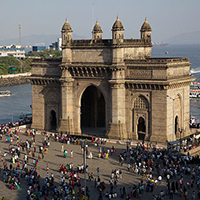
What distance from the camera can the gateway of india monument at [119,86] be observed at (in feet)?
168

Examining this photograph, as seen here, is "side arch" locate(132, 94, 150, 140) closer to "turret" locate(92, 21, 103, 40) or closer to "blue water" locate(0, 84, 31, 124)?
"turret" locate(92, 21, 103, 40)

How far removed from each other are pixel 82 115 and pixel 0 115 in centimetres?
2753

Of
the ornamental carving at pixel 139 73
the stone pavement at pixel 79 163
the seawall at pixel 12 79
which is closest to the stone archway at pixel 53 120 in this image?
the stone pavement at pixel 79 163

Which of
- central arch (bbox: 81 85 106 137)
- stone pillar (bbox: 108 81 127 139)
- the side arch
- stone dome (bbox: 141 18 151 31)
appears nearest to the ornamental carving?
stone pillar (bbox: 108 81 127 139)

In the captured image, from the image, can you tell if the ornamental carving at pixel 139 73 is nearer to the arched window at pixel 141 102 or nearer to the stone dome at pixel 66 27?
the arched window at pixel 141 102

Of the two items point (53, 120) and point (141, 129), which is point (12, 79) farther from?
point (141, 129)

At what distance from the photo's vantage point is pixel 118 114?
53.2m

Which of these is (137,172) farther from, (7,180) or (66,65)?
(66,65)

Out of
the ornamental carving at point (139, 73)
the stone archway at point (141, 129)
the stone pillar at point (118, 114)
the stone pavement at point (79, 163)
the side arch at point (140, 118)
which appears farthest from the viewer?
the stone archway at point (141, 129)

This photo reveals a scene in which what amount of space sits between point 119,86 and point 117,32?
18.3 ft

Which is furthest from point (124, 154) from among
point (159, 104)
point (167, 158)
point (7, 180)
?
point (7, 180)

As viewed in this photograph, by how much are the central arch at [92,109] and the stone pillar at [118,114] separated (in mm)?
7027

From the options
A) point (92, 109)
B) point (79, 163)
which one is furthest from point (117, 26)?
point (79, 163)

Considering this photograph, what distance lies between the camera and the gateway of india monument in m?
51.2
